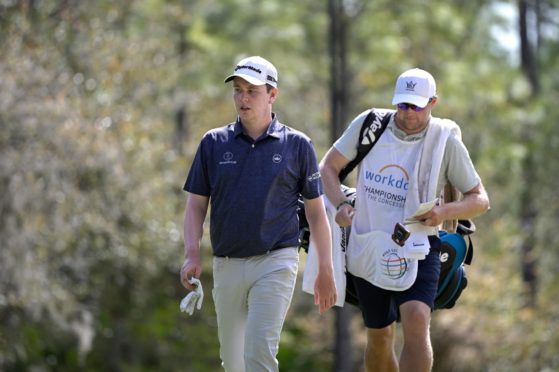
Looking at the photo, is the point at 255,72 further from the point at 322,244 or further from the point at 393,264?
the point at 393,264

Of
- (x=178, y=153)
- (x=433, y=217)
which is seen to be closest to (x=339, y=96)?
(x=178, y=153)

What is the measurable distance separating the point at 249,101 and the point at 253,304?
3.77ft

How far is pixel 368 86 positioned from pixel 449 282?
1704 cm

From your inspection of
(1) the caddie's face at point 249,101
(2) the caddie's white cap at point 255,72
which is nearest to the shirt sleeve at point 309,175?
(1) the caddie's face at point 249,101

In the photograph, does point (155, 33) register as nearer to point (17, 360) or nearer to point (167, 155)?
point (167, 155)

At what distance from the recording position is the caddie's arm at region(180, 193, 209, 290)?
268 inches

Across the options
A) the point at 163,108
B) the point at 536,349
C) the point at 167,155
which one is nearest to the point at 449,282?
the point at 536,349

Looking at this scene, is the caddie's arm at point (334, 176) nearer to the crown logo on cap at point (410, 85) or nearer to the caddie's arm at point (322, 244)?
the caddie's arm at point (322, 244)

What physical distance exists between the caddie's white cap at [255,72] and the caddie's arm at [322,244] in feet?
2.42

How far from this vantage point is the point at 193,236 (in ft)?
22.6

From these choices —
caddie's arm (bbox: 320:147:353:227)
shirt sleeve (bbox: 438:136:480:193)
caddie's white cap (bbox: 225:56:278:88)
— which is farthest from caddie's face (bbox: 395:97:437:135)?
caddie's white cap (bbox: 225:56:278:88)

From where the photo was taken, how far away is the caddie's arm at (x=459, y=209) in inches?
275

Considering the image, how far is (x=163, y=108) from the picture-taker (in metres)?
27.3

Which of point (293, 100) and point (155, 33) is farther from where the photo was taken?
point (293, 100)
